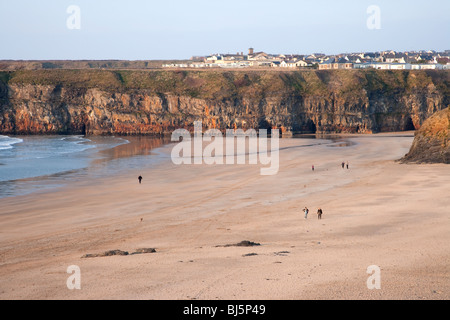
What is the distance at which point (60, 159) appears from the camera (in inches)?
2036

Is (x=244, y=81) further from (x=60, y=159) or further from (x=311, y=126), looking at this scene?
(x=60, y=159)

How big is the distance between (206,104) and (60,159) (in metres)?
36.9

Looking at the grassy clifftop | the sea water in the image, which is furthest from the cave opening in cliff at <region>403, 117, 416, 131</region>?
the sea water

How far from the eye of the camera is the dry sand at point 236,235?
542 inches

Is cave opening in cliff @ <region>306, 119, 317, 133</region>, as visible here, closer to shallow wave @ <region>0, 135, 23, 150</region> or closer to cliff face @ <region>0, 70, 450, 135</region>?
cliff face @ <region>0, 70, 450, 135</region>

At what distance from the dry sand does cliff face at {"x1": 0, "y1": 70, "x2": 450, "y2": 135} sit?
138 ft

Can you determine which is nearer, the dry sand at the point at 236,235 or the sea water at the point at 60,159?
the dry sand at the point at 236,235

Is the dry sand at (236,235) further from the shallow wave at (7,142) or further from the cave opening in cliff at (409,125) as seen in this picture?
the cave opening in cliff at (409,125)

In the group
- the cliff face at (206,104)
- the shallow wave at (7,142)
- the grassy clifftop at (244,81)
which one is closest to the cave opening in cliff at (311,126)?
the cliff face at (206,104)

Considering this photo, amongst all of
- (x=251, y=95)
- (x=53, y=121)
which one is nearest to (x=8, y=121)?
(x=53, y=121)

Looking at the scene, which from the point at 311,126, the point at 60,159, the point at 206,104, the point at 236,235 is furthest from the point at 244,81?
the point at 236,235

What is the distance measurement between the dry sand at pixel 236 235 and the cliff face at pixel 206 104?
138ft
